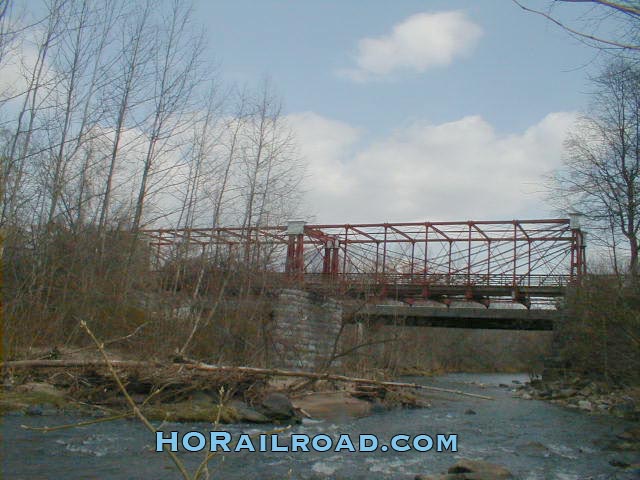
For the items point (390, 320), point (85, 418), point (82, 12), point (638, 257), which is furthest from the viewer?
point (390, 320)

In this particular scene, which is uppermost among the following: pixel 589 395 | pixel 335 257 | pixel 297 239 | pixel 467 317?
pixel 297 239

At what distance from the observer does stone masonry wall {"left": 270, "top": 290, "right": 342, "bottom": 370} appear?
17344mm

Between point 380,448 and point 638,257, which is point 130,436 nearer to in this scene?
point 380,448

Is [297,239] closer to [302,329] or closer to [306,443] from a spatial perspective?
[302,329]

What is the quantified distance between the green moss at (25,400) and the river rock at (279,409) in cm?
353

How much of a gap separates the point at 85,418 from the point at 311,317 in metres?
12.9

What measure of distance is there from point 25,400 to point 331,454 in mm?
5375

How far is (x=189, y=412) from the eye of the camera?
10734 millimetres

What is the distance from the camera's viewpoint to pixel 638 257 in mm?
18250

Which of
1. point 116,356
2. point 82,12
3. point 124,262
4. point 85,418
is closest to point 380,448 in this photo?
point 85,418

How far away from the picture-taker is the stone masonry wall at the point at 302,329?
17.3m

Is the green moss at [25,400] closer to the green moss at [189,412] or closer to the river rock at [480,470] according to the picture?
the green moss at [189,412]

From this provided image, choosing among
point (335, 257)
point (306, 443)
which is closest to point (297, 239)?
point (335, 257)

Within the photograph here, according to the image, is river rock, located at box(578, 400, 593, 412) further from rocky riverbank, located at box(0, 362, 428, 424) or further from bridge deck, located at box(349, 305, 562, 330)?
rocky riverbank, located at box(0, 362, 428, 424)
